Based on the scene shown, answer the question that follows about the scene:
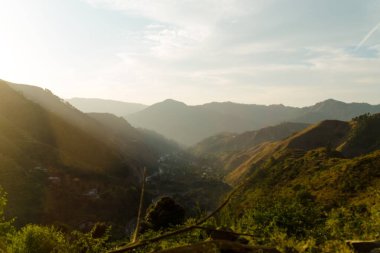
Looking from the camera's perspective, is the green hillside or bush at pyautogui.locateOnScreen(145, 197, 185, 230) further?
the green hillside

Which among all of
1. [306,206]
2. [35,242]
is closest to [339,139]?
[306,206]

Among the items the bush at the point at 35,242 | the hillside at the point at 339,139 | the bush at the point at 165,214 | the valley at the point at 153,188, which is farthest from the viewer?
the hillside at the point at 339,139

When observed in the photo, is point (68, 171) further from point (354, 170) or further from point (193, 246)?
point (193, 246)

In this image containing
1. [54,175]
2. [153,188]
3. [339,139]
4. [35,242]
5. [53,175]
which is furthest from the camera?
[339,139]

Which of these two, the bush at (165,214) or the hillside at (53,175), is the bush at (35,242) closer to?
the bush at (165,214)

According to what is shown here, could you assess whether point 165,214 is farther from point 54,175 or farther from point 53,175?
point 54,175

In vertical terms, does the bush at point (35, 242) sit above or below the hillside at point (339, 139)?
below

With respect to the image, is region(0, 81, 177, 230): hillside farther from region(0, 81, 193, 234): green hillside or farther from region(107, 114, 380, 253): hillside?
region(107, 114, 380, 253): hillside

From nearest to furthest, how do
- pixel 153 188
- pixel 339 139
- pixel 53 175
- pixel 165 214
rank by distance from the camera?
pixel 165 214 < pixel 53 175 < pixel 153 188 < pixel 339 139

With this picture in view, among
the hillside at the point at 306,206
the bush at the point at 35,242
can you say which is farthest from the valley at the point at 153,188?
the bush at the point at 35,242

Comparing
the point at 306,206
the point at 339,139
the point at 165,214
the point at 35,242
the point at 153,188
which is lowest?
the point at 153,188

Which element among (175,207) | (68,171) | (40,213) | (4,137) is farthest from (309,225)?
(4,137)

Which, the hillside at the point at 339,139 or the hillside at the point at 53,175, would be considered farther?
the hillside at the point at 339,139

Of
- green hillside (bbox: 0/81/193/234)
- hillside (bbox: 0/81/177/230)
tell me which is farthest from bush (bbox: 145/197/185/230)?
green hillside (bbox: 0/81/193/234)
